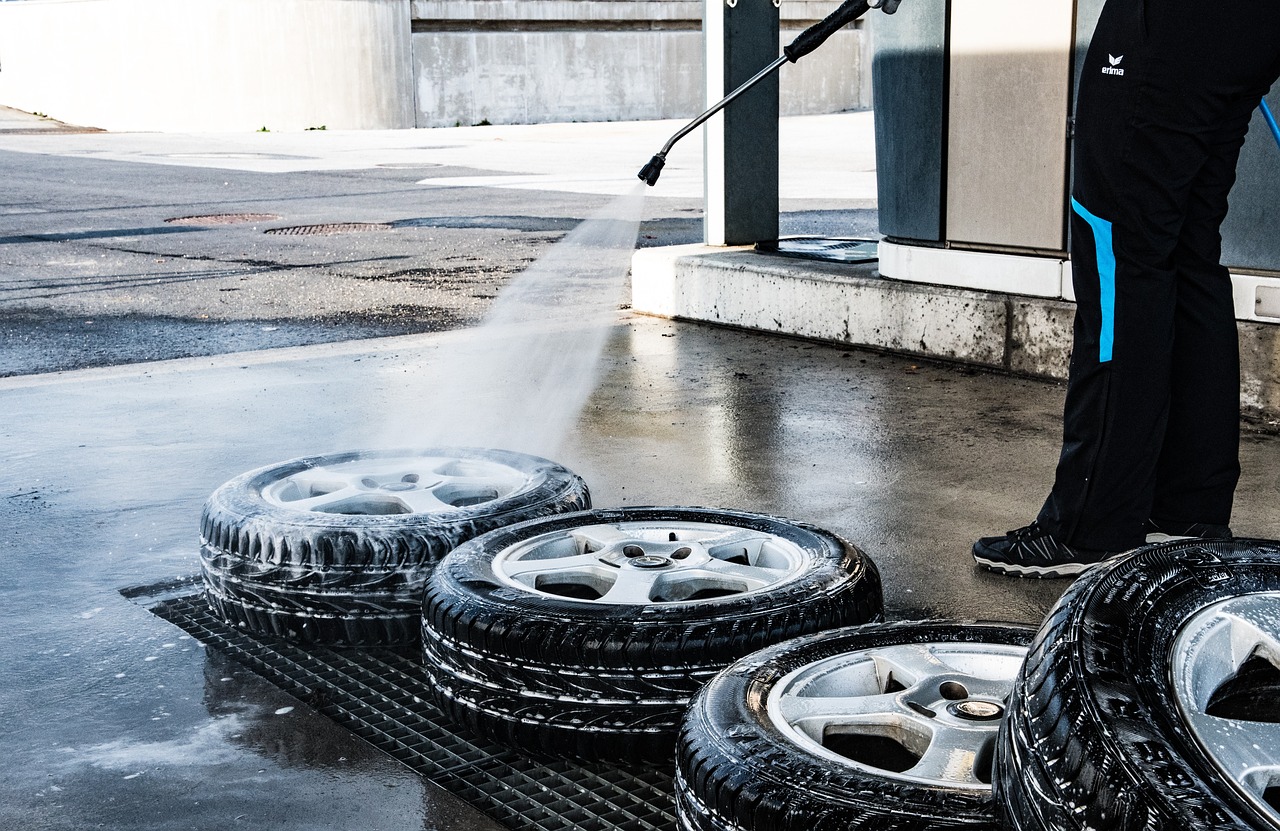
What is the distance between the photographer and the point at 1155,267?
3.22 meters

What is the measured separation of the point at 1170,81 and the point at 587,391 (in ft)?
10.4

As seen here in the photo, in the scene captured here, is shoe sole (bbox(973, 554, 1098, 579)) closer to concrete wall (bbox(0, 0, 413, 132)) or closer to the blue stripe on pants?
the blue stripe on pants

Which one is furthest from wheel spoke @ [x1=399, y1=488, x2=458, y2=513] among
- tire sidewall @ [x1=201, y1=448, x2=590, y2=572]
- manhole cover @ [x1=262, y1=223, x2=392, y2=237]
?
manhole cover @ [x1=262, y1=223, x2=392, y2=237]

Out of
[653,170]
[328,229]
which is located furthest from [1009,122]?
[328,229]

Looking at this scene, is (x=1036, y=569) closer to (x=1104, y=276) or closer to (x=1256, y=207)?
(x=1104, y=276)

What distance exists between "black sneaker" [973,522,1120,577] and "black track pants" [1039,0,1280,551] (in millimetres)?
29

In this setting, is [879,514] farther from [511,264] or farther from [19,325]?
[511,264]

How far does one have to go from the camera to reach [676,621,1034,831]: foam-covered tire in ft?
6.24

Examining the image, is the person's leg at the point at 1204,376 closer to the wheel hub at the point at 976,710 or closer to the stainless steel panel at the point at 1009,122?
the wheel hub at the point at 976,710

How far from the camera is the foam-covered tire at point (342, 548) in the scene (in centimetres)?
306

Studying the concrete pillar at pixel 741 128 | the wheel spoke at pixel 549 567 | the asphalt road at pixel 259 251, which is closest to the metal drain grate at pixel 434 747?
the wheel spoke at pixel 549 567

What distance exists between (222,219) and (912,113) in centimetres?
871

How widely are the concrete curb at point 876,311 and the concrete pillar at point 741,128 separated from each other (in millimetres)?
226

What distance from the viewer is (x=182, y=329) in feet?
24.9
